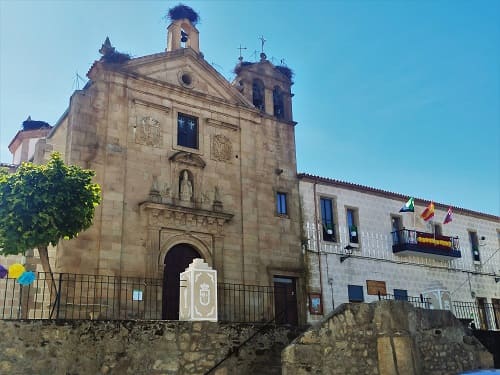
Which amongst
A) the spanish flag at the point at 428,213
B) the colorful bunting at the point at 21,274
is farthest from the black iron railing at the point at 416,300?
the colorful bunting at the point at 21,274

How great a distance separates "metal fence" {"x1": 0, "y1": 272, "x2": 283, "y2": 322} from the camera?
47.8ft

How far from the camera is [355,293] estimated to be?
20219 mm

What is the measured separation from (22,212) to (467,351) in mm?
10596

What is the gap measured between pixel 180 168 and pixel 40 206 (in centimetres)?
610

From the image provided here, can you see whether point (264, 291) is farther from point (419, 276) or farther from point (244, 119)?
point (419, 276)

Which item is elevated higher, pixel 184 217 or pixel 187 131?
pixel 187 131

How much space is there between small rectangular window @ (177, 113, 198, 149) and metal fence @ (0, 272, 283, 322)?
193 inches

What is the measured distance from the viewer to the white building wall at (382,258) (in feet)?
65.2

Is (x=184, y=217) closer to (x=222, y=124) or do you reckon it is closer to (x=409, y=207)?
(x=222, y=124)

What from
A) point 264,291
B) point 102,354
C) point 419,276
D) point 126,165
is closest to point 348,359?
point 102,354

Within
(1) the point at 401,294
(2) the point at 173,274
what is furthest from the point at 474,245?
(2) the point at 173,274

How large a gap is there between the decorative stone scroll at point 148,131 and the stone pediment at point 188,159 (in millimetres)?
657

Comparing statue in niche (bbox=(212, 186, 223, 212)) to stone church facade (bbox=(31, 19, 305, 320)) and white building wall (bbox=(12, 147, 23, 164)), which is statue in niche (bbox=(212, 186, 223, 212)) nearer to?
stone church facade (bbox=(31, 19, 305, 320))

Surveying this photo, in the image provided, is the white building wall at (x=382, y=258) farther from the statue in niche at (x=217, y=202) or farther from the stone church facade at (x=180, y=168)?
the statue in niche at (x=217, y=202)
